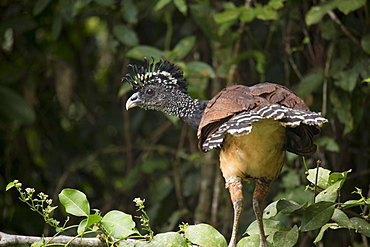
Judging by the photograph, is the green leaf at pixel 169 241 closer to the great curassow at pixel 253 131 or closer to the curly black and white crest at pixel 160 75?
the great curassow at pixel 253 131

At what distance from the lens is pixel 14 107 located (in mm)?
3994

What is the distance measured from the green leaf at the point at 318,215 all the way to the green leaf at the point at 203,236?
389mm

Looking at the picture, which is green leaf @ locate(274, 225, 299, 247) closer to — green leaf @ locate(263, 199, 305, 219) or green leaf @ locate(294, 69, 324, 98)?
green leaf @ locate(263, 199, 305, 219)

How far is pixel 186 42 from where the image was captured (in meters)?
3.64

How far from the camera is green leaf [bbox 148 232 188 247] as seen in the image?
2008 millimetres

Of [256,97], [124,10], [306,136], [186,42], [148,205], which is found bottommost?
[148,205]

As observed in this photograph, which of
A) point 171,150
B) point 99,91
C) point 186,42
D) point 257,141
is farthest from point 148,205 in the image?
point 257,141

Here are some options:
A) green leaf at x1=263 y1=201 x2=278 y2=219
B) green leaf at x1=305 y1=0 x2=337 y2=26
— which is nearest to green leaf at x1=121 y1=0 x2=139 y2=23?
green leaf at x1=305 y1=0 x2=337 y2=26

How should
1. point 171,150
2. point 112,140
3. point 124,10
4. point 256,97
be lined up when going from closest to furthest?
point 256,97 → point 124,10 → point 171,150 → point 112,140

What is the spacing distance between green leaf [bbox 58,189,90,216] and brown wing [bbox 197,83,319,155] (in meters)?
0.66

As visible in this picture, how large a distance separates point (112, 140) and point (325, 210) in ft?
10.6

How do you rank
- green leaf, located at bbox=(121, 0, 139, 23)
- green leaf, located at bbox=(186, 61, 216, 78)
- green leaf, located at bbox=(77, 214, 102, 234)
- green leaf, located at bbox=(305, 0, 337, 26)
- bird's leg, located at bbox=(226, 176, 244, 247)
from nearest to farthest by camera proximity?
green leaf, located at bbox=(77, 214, 102, 234)
bird's leg, located at bbox=(226, 176, 244, 247)
green leaf, located at bbox=(305, 0, 337, 26)
green leaf, located at bbox=(186, 61, 216, 78)
green leaf, located at bbox=(121, 0, 139, 23)

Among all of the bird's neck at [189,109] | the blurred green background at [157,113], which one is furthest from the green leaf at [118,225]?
the blurred green background at [157,113]

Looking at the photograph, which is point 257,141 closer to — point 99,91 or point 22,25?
point 22,25
